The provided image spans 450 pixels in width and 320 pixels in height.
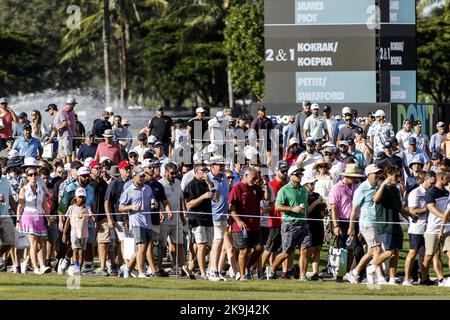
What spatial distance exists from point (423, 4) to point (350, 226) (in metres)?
48.7

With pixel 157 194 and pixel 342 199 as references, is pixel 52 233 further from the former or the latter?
pixel 342 199

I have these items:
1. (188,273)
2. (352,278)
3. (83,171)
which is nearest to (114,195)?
(83,171)

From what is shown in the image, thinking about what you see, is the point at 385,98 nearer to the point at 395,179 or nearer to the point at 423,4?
the point at 395,179

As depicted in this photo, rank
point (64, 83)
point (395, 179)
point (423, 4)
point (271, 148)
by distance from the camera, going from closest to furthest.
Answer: point (395, 179) < point (271, 148) < point (423, 4) < point (64, 83)

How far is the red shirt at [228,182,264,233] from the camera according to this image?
1870 centimetres

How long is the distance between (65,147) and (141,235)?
306 inches

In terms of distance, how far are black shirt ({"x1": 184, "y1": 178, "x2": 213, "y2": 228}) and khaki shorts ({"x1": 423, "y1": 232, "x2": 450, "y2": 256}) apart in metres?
3.21

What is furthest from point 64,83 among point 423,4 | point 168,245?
point 168,245

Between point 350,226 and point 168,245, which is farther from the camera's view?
point 168,245

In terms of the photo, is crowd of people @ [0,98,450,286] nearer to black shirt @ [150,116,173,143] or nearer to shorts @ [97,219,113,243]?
shorts @ [97,219,113,243]

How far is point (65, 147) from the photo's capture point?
85.5 ft

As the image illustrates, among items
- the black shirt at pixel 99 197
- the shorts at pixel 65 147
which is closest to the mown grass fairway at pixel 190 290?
the black shirt at pixel 99 197

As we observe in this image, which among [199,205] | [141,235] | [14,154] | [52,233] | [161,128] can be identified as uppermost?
[161,128]
